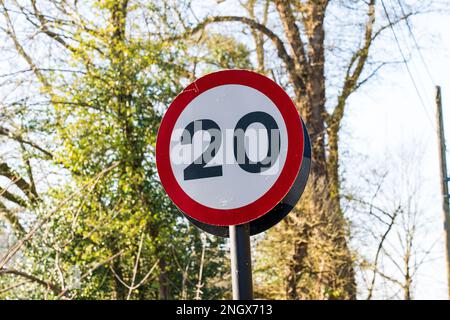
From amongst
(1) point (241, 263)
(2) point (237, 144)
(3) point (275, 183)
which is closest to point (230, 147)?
(2) point (237, 144)

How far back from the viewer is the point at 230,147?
3.13m

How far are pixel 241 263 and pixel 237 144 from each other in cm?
48

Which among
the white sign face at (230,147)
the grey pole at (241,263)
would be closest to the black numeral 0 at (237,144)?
the white sign face at (230,147)

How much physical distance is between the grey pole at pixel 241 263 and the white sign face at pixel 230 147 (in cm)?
11

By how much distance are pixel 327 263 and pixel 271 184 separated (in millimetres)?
10725

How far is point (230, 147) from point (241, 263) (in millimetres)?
474

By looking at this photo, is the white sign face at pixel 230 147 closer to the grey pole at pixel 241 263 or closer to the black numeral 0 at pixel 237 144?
the black numeral 0 at pixel 237 144

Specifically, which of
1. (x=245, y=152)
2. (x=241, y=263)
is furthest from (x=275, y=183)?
(x=241, y=263)

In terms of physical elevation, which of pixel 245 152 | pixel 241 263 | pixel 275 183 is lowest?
pixel 241 263

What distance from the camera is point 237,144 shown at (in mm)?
3121

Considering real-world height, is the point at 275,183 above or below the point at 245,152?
below

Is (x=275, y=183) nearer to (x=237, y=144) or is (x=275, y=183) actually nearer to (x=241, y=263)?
(x=237, y=144)

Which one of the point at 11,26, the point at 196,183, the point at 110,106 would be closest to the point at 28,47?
the point at 11,26
